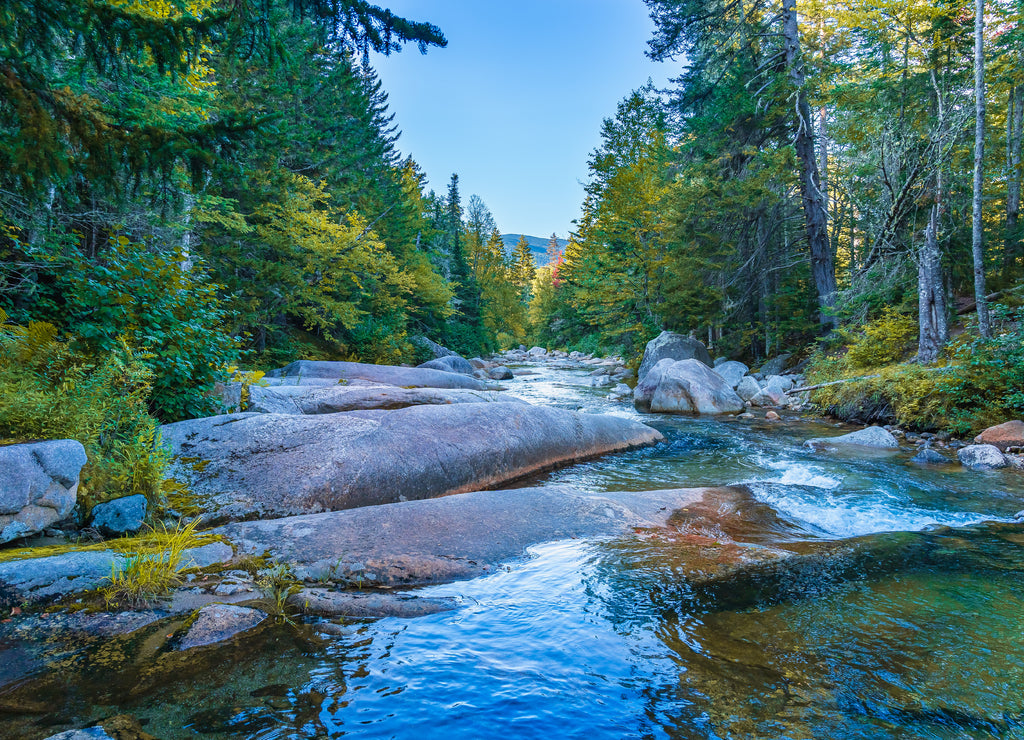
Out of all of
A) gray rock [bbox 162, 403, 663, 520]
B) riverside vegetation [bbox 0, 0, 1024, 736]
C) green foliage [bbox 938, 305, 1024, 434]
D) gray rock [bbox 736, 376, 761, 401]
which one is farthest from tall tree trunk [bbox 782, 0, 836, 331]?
gray rock [bbox 162, 403, 663, 520]

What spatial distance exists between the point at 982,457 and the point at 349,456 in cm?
838

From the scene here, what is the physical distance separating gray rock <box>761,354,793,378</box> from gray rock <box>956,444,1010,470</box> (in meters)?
9.16

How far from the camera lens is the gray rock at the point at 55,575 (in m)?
2.39

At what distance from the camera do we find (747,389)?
12992mm

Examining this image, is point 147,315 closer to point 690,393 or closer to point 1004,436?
point 690,393

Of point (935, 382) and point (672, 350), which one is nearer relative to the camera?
point (935, 382)

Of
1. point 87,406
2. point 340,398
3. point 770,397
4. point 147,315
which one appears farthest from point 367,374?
point 770,397

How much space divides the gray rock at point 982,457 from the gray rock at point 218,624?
28.2ft

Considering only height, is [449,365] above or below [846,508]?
above

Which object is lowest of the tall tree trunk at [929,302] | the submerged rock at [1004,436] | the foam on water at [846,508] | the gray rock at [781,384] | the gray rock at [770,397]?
the foam on water at [846,508]

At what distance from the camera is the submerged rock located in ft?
22.0

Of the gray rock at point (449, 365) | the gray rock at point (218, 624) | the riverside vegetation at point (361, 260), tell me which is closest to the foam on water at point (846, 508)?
the riverside vegetation at point (361, 260)

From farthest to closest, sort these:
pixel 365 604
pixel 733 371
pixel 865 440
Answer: pixel 733 371
pixel 865 440
pixel 365 604

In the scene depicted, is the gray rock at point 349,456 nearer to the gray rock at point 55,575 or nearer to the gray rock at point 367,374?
the gray rock at point 55,575
